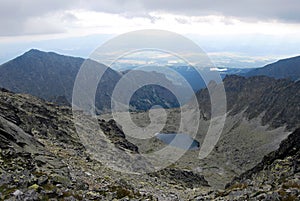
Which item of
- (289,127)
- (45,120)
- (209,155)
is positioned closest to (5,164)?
(45,120)

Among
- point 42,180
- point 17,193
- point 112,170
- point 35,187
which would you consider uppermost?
point 17,193

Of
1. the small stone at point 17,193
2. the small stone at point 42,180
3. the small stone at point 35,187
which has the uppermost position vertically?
the small stone at point 17,193

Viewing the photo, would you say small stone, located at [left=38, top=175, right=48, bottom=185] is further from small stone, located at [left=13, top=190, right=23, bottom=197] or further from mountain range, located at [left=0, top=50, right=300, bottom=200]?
small stone, located at [left=13, top=190, right=23, bottom=197]

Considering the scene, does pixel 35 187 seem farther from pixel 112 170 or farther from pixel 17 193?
pixel 112 170

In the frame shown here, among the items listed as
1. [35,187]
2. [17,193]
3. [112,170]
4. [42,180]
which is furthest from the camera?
[112,170]

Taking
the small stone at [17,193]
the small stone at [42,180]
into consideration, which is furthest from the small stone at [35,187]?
the small stone at [42,180]

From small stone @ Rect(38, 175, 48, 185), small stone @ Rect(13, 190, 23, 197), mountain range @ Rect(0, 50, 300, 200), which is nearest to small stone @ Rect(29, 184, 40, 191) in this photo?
mountain range @ Rect(0, 50, 300, 200)

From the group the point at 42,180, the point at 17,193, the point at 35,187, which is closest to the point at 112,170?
the point at 42,180

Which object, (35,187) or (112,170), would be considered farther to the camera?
(112,170)

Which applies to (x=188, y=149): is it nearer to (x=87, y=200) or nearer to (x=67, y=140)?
(x=67, y=140)

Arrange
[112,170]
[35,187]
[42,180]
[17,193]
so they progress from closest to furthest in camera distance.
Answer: [17,193], [35,187], [42,180], [112,170]

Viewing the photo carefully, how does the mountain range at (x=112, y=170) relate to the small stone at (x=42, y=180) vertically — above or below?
below

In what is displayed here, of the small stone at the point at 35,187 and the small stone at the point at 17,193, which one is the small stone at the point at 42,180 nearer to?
the small stone at the point at 35,187

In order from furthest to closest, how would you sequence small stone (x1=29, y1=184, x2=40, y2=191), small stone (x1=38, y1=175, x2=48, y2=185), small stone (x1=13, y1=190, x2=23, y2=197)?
1. small stone (x1=38, y1=175, x2=48, y2=185)
2. small stone (x1=29, y1=184, x2=40, y2=191)
3. small stone (x1=13, y1=190, x2=23, y2=197)
